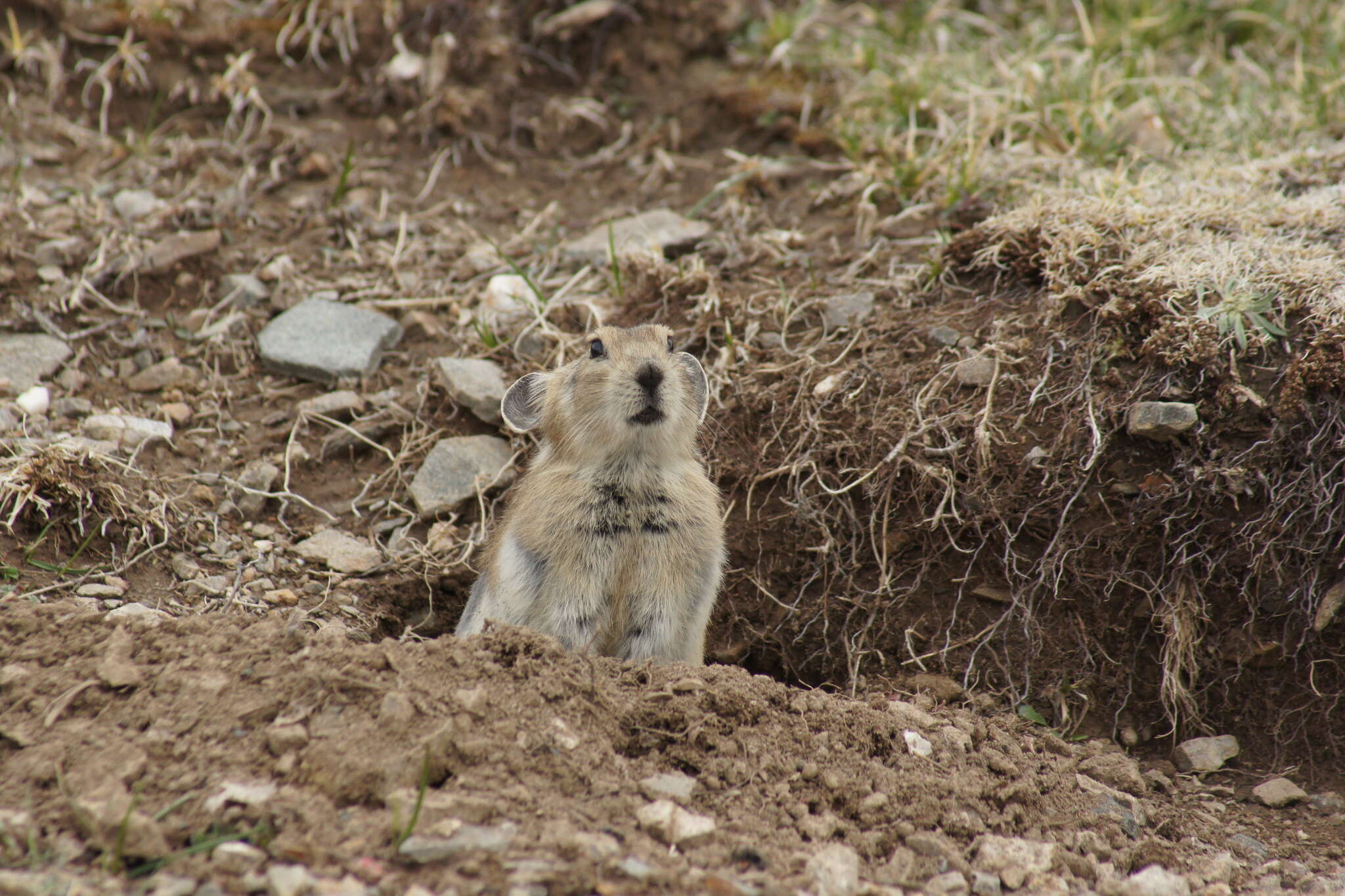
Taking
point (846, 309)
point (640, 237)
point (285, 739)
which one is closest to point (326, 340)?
point (640, 237)

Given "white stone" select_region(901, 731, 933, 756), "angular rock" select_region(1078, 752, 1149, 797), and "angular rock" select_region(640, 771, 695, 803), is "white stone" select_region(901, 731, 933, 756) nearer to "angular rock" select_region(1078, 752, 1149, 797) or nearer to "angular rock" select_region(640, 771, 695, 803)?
"angular rock" select_region(1078, 752, 1149, 797)

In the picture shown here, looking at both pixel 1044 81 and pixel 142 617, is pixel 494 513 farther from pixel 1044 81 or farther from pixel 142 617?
pixel 1044 81

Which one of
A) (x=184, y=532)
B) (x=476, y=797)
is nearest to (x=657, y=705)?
(x=476, y=797)

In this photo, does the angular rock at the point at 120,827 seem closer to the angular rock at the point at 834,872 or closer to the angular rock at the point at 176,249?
the angular rock at the point at 834,872

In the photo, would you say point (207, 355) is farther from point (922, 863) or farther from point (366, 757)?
point (922, 863)

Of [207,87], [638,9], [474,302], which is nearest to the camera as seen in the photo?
[474,302]

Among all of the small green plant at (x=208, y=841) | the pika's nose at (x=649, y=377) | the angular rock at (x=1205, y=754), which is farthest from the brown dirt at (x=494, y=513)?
the pika's nose at (x=649, y=377)
